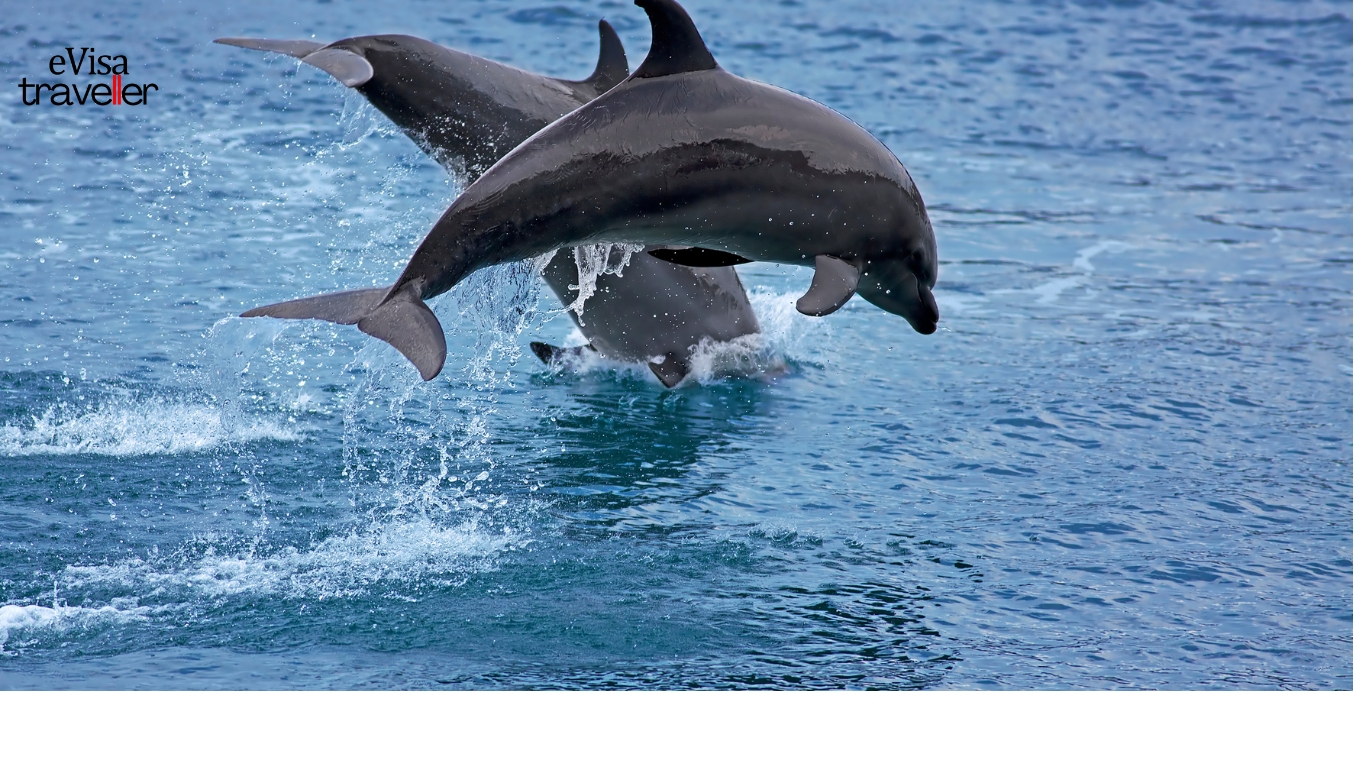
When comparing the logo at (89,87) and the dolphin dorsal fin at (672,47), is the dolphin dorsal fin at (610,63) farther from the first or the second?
Result: the logo at (89,87)

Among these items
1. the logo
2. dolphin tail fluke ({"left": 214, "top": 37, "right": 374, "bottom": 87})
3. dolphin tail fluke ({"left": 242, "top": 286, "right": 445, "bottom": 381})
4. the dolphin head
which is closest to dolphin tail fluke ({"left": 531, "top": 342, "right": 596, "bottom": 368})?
dolphin tail fluke ({"left": 214, "top": 37, "right": 374, "bottom": 87})

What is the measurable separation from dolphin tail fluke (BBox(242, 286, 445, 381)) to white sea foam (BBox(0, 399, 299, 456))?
3276 mm

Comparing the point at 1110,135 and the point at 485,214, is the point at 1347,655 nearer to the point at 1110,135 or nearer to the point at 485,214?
the point at 485,214

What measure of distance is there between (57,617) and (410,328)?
265cm

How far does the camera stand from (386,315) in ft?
Answer: 25.8

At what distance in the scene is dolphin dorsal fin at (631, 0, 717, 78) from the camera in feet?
27.1

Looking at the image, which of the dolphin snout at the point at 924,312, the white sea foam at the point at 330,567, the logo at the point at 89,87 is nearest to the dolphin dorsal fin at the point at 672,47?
the dolphin snout at the point at 924,312

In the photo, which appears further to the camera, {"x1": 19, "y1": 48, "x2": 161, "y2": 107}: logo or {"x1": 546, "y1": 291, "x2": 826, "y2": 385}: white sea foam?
{"x1": 19, "y1": 48, "x2": 161, "y2": 107}: logo

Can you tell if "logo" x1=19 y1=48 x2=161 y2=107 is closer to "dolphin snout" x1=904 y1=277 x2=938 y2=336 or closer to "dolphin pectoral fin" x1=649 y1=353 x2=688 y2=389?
"dolphin pectoral fin" x1=649 y1=353 x2=688 y2=389

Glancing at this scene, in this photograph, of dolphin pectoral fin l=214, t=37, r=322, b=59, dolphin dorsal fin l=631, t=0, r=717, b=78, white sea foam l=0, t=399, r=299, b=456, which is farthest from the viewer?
white sea foam l=0, t=399, r=299, b=456

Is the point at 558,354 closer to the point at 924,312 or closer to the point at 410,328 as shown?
the point at 924,312

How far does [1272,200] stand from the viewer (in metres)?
20.2

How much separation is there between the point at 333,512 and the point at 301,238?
6904mm

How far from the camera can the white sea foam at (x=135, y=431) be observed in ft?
34.8
